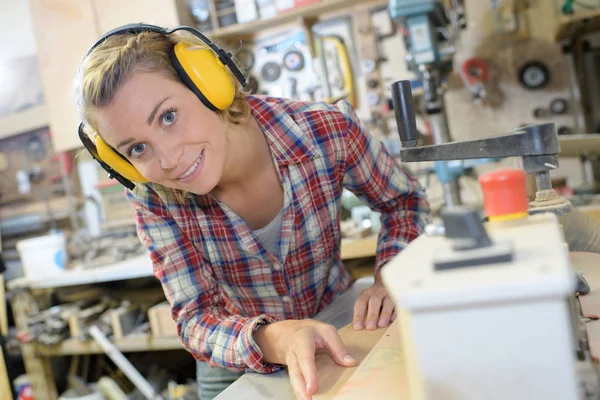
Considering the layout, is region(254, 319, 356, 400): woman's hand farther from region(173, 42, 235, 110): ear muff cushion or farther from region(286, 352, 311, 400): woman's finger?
region(173, 42, 235, 110): ear muff cushion

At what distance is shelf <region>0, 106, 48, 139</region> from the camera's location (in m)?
2.85

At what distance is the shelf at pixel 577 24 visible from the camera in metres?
1.73

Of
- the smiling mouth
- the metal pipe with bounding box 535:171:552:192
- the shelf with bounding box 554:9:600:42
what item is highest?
the shelf with bounding box 554:9:600:42

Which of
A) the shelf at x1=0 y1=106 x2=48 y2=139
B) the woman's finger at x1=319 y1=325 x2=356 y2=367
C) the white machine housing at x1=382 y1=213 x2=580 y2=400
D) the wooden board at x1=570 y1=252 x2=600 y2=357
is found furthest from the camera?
the shelf at x1=0 y1=106 x2=48 y2=139

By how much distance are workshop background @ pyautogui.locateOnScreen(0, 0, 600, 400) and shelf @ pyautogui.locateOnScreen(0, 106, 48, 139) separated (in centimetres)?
2

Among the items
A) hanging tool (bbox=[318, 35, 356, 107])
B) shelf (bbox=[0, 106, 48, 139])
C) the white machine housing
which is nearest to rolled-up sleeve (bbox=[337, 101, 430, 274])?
the white machine housing

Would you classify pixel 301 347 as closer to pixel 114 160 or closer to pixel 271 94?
pixel 114 160

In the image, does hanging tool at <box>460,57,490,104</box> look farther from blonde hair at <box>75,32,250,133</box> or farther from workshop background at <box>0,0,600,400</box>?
blonde hair at <box>75,32,250,133</box>

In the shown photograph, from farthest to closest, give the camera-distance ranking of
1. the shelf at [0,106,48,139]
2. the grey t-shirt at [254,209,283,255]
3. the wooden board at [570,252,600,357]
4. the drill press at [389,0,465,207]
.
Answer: the shelf at [0,106,48,139], the drill press at [389,0,465,207], the grey t-shirt at [254,209,283,255], the wooden board at [570,252,600,357]

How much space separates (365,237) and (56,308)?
1.41 meters

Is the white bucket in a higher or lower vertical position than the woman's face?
lower

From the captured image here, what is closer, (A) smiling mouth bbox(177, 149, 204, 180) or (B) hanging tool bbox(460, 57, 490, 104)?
(A) smiling mouth bbox(177, 149, 204, 180)

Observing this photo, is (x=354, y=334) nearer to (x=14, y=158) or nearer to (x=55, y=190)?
(x=55, y=190)

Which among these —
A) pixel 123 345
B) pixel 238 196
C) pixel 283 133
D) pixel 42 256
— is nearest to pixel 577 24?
pixel 283 133
